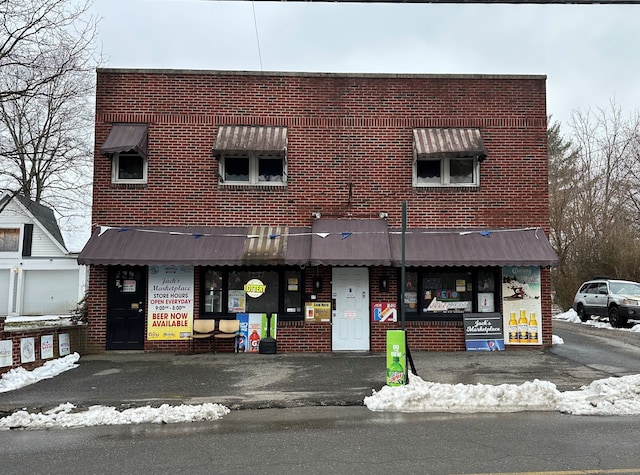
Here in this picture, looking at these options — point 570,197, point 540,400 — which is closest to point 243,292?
point 540,400

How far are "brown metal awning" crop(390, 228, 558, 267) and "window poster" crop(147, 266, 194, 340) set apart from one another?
5276mm

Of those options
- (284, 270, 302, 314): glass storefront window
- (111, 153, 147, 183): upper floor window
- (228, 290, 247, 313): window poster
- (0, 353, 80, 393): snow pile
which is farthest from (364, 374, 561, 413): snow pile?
(111, 153, 147, 183): upper floor window

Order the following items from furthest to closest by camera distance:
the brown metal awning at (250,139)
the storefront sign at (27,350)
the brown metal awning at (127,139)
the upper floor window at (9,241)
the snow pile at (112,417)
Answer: the upper floor window at (9,241) → the brown metal awning at (250,139) → the brown metal awning at (127,139) → the storefront sign at (27,350) → the snow pile at (112,417)

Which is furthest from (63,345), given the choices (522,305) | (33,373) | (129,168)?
(522,305)

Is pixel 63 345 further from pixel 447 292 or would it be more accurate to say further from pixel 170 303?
pixel 447 292

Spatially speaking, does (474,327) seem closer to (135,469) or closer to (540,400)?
(540,400)

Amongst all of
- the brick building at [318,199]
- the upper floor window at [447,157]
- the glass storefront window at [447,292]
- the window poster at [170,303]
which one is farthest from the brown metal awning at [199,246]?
the upper floor window at [447,157]

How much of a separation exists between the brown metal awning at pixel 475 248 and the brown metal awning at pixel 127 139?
6653 mm

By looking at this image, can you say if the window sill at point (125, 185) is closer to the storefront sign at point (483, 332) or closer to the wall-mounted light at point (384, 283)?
the wall-mounted light at point (384, 283)

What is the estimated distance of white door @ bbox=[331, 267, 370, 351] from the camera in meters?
12.4

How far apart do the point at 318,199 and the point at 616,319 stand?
41.8 feet

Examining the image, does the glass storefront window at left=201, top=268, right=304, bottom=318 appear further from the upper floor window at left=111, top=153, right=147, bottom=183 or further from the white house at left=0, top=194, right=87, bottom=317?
the white house at left=0, top=194, right=87, bottom=317

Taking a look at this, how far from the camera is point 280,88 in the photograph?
42.6 feet

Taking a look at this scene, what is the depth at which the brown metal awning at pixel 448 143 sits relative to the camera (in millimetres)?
12250
